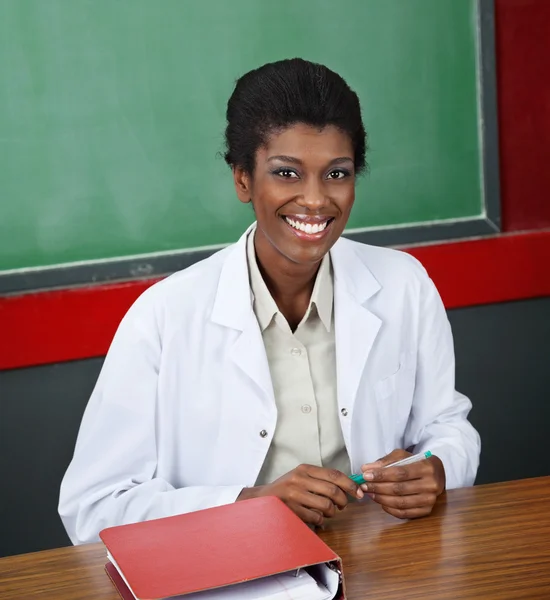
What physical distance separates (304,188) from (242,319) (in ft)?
0.95

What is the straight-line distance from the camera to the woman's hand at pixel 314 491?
4.67 ft

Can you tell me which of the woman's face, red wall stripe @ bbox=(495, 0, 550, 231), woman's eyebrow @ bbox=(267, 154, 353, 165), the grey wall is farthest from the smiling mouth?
red wall stripe @ bbox=(495, 0, 550, 231)

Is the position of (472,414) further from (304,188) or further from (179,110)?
(304,188)

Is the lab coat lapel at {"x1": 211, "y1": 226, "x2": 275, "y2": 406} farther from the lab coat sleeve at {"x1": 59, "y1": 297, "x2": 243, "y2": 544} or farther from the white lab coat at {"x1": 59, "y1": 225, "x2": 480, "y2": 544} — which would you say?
the lab coat sleeve at {"x1": 59, "y1": 297, "x2": 243, "y2": 544}

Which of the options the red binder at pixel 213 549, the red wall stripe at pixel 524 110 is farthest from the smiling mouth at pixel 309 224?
the red wall stripe at pixel 524 110

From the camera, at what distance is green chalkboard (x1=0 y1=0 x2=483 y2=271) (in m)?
2.45

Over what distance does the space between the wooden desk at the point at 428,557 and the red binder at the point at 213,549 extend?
0.07 m


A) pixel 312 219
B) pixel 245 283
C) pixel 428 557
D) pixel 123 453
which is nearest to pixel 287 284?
pixel 245 283

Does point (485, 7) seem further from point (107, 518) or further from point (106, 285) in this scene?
point (107, 518)

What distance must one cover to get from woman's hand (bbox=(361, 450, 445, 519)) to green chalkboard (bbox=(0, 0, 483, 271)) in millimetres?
1267

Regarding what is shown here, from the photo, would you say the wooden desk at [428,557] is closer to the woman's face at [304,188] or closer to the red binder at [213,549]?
the red binder at [213,549]

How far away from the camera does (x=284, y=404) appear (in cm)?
181

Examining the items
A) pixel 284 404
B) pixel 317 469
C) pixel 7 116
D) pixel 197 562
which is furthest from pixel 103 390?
pixel 7 116

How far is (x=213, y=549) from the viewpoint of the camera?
4.08 feet
